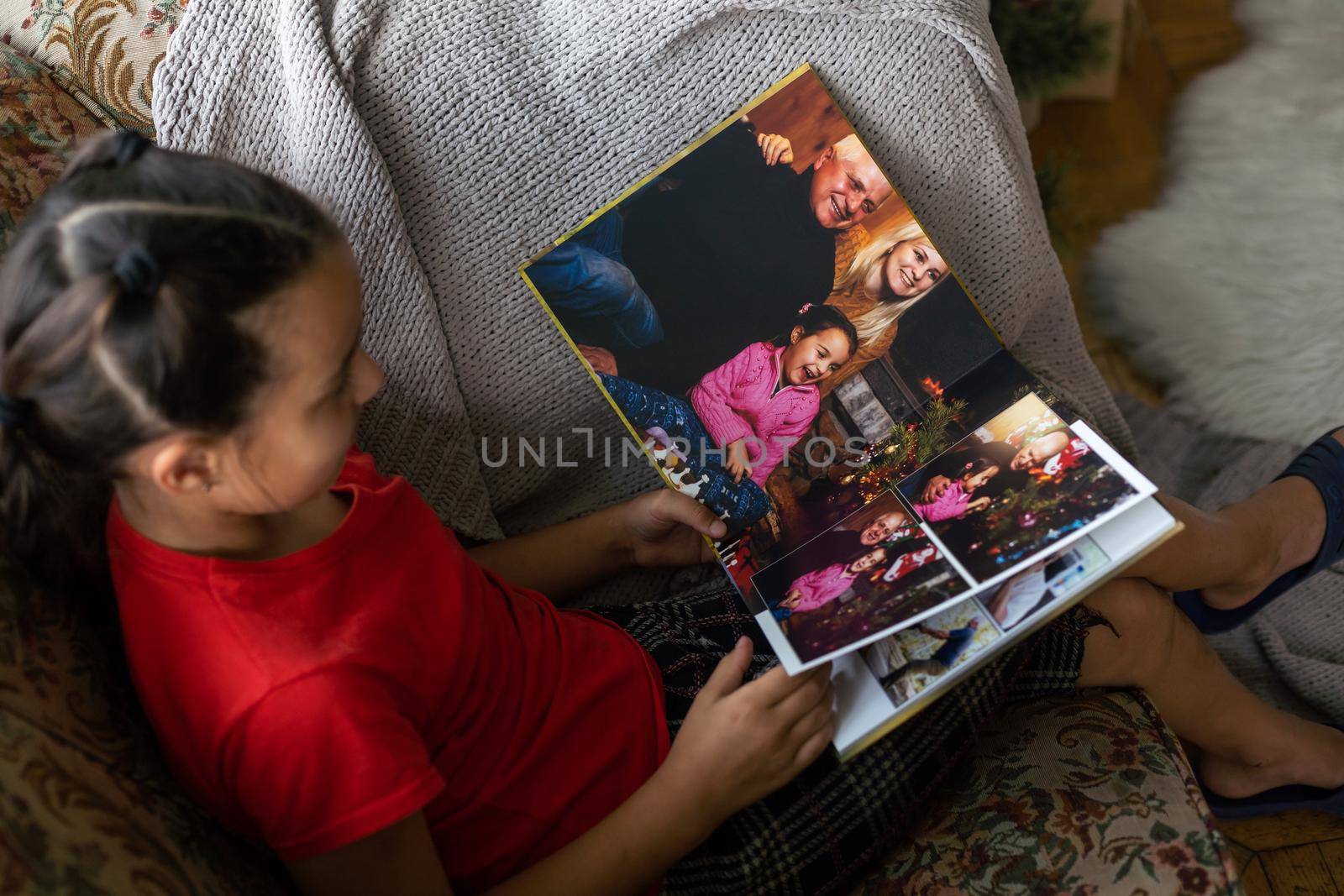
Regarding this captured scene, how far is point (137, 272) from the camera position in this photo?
19.6 inches

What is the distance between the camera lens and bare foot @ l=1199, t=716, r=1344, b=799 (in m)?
0.99

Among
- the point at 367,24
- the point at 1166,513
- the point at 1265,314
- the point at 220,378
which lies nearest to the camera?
the point at 220,378

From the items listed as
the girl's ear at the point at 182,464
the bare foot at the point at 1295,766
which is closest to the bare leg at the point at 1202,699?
the bare foot at the point at 1295,766

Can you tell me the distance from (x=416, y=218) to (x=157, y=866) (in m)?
0.53

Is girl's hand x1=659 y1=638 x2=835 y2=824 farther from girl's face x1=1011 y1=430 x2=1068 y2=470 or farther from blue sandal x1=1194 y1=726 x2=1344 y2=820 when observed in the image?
blue sandal x1=1194 y1=726 x2=1344 y2=820

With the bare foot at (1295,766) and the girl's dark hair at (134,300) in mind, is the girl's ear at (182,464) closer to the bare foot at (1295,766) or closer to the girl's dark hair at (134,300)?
the girl's dark hair at (134,300)

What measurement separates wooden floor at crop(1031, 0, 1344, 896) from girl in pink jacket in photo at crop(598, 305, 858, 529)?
0.78m

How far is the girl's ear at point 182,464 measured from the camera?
548 millimetres

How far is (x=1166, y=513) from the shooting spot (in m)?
0.67

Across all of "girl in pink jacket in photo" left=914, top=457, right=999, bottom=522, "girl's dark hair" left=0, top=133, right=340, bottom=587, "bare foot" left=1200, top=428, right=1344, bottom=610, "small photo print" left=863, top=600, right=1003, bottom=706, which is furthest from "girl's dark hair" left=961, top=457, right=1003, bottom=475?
"girl's dark hair" left=0, top=133, right=340, bottom=587

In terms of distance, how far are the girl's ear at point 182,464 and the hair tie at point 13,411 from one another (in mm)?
63

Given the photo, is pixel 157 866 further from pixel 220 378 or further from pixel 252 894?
pixel 220 378

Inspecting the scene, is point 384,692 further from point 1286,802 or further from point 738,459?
point 1286,802

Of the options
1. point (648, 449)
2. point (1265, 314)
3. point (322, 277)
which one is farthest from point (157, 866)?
point (1265, 314)
